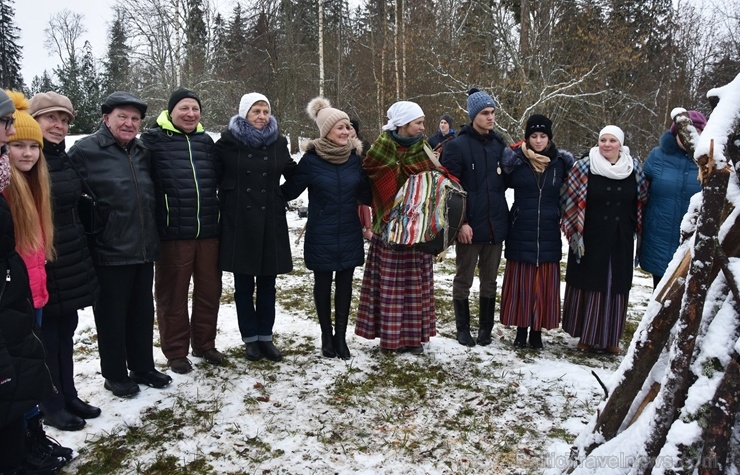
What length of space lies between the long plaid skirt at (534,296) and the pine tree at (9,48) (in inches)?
1923

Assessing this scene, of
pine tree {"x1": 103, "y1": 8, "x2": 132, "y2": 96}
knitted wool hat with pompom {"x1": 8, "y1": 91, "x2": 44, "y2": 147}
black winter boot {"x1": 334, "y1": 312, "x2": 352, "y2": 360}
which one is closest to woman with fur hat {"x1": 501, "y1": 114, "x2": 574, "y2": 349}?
black winter boot {"x1": 334, "y1": 312, "x2": 352, "y2": 360}

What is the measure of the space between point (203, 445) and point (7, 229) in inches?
61.4

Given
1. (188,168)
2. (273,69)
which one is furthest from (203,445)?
(273,69)

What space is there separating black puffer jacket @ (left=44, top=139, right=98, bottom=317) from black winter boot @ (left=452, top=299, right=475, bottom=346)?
9.45 feet

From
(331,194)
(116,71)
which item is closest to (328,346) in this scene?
(331,194)

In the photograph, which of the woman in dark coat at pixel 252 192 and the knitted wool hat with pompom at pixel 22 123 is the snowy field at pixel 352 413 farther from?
the knitted wool hat with pompom at pixel 22 123

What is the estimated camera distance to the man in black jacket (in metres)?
3.08

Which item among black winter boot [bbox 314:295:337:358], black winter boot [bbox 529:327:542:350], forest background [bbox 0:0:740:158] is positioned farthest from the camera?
forest background [bbox 0:0:740:158]

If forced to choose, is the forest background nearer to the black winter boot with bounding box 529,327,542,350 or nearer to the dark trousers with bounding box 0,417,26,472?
the black winter boot with bounding box 529,327,542,350

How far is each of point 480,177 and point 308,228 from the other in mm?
1480

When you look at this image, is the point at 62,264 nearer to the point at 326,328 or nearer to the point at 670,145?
the point at 326,328

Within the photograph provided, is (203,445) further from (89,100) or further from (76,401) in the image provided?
(89,100)

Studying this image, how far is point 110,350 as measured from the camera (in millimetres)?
3256

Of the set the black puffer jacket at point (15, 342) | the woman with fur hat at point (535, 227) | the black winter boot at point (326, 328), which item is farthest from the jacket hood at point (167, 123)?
the woman with fur hat at point (535, 227)
